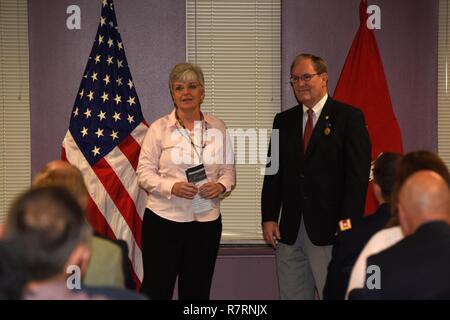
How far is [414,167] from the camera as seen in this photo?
274 cm

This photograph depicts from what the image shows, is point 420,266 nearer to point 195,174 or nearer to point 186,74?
point 195,174

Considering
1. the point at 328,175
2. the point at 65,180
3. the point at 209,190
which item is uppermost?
the point at 65,180

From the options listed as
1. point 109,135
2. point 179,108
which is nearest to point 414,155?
point 179,108

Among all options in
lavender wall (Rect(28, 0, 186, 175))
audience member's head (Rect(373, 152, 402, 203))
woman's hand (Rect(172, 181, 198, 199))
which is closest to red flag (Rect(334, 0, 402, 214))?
lavender wall (Rect(28, 0, 186, 175))

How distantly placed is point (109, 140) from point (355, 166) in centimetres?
191

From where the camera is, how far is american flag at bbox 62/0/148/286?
508cm

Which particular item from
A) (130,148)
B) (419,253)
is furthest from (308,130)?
(419,253)

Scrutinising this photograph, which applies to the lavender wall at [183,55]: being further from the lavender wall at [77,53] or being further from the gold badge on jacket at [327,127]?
the gold badge on jacket at [327,127]

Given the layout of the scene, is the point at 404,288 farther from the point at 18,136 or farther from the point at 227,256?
the point at 18,136

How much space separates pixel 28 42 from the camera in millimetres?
5316

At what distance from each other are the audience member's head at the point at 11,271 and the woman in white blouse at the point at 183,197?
2649 millimetres

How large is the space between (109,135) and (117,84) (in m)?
0.39

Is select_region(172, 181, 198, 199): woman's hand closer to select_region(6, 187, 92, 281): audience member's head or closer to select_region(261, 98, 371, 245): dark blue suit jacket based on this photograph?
select_region(261, 98, 371, 245): dark blue suit jacket

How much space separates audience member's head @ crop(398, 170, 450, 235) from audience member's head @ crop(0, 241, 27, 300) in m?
1.26
